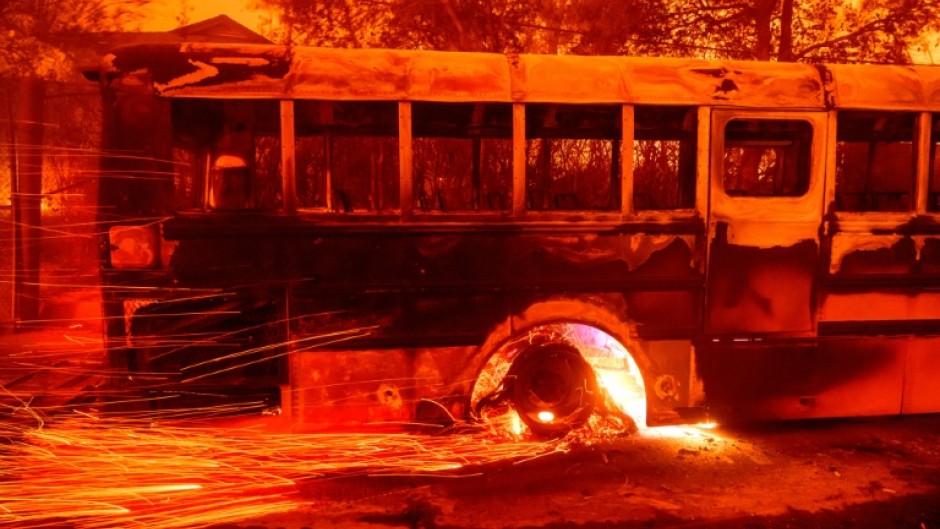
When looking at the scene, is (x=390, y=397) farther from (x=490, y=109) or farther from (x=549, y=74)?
(x=549, y=74)

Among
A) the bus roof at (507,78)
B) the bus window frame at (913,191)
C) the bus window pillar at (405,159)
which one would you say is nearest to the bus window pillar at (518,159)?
the bus roof at (507,78)

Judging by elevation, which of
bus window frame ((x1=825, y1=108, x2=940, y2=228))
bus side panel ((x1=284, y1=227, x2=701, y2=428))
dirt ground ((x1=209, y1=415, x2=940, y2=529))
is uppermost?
bus window frame ((x1=825, y1=108, x2=940, y2=228))

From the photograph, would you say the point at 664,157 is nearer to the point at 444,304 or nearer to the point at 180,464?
the point at 444,304

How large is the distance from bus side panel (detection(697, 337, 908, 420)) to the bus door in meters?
0.19

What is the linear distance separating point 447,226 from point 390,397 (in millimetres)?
1351

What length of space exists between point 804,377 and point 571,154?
Result: 2999mm

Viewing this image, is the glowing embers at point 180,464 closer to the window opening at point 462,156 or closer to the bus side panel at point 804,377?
the bus side panel at point 804,377

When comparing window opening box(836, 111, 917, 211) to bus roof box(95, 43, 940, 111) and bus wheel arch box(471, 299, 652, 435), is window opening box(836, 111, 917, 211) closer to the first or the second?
bus roof box(95, 43, 940, 111)

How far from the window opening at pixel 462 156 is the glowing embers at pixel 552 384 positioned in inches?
46.3

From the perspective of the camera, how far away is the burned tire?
499cm

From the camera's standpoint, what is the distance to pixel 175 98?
447 cm

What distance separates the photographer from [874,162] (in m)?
5.98

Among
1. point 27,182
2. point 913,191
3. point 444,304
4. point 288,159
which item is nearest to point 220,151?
point 288,159

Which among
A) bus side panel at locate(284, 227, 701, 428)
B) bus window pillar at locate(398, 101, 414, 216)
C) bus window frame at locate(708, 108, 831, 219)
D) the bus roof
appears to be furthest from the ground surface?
the bus roof
